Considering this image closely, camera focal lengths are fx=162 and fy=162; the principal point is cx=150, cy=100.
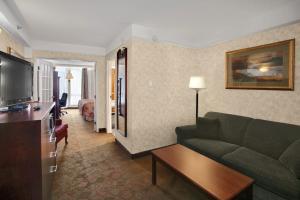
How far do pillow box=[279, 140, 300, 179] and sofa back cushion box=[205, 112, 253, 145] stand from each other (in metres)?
0.69

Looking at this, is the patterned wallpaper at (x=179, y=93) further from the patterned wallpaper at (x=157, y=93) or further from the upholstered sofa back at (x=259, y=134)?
the upholstered sofa back at (x=259, y=134)

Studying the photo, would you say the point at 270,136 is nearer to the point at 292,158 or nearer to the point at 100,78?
the point at 292,158

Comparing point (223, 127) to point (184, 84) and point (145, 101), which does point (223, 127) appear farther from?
point (145, 101)

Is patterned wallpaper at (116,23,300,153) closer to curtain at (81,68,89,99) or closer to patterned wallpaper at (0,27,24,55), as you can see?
patterned wallpaper at (0,27,24,55)

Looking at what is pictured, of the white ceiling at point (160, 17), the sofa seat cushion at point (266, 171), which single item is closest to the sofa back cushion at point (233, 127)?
the sofa seat cushion at point (266, 171)

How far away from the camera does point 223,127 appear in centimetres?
301

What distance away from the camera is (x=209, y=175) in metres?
1.70

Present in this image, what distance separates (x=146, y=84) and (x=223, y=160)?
1818 millimetres

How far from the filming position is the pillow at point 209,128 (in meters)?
2.91

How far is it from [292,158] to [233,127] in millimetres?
1027

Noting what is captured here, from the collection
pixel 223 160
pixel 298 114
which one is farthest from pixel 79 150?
pixel 298 114

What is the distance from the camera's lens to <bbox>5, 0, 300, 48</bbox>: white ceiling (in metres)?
2.25

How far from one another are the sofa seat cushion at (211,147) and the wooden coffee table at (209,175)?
0.34 meters

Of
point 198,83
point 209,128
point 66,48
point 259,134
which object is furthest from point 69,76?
point 259,134
